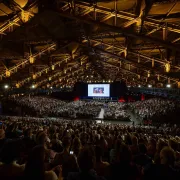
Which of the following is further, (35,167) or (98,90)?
(98,90)

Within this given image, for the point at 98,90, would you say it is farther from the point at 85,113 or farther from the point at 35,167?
the point at 35,167

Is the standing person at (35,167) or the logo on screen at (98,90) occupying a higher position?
the logo on screen at (98,90)

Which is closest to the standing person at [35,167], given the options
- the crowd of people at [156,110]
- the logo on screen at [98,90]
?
the logo on screen at [98,90]

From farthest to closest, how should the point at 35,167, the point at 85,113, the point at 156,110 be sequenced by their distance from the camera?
the point at 85,113, the point at 156,110, the point at 35,167

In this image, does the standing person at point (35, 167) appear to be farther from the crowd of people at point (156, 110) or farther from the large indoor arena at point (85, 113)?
the crowd of people at point (156, 110)

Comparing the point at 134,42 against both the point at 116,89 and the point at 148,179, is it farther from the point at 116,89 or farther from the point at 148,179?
the point at 148,179

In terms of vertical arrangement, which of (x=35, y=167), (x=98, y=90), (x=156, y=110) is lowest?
(x=35, y=167)

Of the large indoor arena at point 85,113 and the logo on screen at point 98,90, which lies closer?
the large indoor arena at point 85,113

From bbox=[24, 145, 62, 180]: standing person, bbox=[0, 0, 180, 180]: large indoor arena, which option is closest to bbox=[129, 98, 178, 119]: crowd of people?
bbox=[0, 0, 180, 180]: large indoor arena

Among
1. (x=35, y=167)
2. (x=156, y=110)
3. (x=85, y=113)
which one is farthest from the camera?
(x=85, y=113)

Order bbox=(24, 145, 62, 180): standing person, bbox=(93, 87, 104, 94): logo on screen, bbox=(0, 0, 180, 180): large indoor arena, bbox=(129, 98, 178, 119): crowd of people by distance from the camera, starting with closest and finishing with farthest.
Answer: bbox=(24, 145, 62, 180): standing person < bbox=(0, 0, 180, 180): large indoor arena < bbox=(93, 87, 104, 94): logo on screen < bbox=(129, 98, 178, 119): crowd of people

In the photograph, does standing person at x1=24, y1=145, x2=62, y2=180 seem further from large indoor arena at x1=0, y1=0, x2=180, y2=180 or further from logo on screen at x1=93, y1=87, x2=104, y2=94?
logo on screen at x1=93, y1=87, x2=104, y2=94

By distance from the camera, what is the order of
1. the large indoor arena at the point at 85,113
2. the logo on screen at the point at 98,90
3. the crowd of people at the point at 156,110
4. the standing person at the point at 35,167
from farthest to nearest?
the crowd of people at the point at 156,110
the logo on screen at the point at 98,90
the large indoor arena at the point at 85,113
the standing person at the point at 35,167

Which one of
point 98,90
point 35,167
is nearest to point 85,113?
point 98,90
